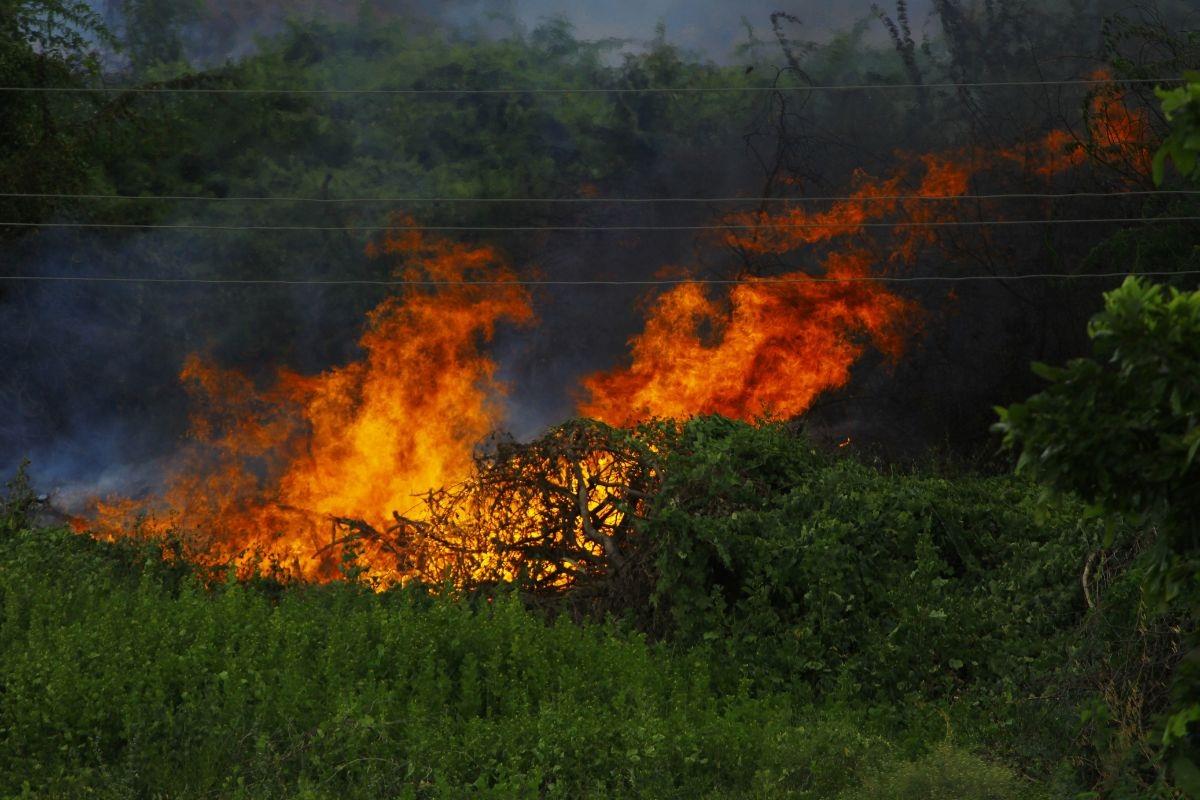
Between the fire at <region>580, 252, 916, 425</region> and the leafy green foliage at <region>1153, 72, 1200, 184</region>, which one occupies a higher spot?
the fire at <region>580, 252, 916, 425</region>

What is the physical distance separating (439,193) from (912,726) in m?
16.6

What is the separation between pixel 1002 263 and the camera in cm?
2397

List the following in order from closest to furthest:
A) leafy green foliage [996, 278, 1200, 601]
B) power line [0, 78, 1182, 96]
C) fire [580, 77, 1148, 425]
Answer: leafy green foliage [996, 278, 1200, 601] < fire [580, 77, 1148, 425] < power line [0, 78, 1182, 96]

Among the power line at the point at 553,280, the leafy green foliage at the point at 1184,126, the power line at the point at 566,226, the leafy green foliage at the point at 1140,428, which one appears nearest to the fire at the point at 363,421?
the power line at the point at 553,280

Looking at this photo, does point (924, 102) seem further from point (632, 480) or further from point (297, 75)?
point (632, 480)

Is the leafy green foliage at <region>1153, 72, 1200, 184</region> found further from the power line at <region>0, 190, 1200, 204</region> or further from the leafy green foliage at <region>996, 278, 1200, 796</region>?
the power line at <region>0, 190, 1200, 204</region>

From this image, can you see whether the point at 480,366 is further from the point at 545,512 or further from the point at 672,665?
the point at 672,665

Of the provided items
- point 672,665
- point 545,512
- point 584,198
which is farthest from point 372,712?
point 584,198

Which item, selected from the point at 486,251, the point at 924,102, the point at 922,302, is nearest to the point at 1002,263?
the point at 922,302

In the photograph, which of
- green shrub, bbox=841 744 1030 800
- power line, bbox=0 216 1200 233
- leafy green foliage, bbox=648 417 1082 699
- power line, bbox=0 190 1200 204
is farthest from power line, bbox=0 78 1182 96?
green shrub, bbox=841 744 1030 800

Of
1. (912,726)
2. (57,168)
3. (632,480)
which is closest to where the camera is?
(912,726)

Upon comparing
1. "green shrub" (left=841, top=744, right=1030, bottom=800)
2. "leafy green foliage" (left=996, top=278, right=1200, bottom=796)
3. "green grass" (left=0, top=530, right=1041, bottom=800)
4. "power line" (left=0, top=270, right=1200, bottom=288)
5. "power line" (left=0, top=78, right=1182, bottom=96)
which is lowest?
"green shrub" (left=841, top=744, right=1030, bottom=800)

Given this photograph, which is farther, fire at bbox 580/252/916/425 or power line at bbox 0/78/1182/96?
power line at bbox 0/78/1182/96

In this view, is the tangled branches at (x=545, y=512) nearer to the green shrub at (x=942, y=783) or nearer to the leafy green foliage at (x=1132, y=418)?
the green shrub at (x=942, y=783)
